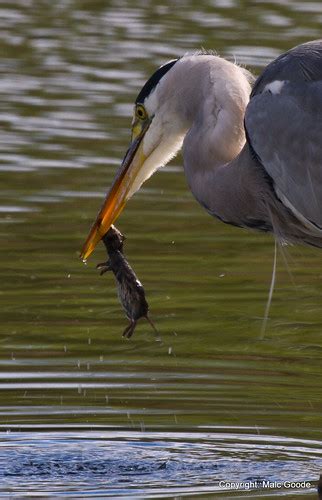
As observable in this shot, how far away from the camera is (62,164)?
41.3ft

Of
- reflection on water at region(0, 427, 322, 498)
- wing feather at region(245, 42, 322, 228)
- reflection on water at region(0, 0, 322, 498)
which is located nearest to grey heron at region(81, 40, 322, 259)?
wing feather at region(245, 42, 322, 228)

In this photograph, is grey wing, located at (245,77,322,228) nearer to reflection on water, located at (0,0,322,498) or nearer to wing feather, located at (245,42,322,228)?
wing feather, located at (245,42,322,228)

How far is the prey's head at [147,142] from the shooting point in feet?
25.4

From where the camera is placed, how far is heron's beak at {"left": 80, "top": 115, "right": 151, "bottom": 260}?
25.6 ft

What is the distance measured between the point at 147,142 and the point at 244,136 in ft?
1.74

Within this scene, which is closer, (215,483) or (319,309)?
(215,483)

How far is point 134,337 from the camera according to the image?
8922 millimetres

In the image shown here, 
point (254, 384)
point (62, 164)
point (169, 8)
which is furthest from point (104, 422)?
point (169, 8)

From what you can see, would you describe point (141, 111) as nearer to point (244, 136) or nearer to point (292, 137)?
point (244, 136)

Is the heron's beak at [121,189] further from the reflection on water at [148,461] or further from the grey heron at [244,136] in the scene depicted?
the reflection on water at [148,461]

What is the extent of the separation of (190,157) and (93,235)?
0.65m

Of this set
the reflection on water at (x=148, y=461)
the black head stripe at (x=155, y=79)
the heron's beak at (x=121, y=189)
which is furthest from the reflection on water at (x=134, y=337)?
the black head stripe at (x=155, y=79)

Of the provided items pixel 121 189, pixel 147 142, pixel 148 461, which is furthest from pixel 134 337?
pixel 148 461

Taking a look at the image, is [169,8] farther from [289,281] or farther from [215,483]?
[215,483]
